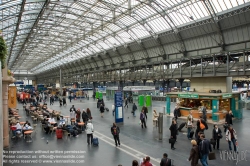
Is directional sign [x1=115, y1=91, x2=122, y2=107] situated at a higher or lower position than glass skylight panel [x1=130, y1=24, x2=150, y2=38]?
lower

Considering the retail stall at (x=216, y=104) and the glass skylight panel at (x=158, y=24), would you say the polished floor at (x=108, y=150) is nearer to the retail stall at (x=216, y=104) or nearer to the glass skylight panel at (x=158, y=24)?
the retail stall at (x=216, y=104)

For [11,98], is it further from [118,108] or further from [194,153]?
[194,153]

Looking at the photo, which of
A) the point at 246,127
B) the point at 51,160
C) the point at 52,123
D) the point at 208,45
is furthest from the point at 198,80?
the point at 51,160

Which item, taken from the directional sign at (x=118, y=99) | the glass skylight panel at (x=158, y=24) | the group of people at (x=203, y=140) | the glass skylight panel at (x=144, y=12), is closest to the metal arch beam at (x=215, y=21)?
the glass skylight panel at (x=158, y=24)

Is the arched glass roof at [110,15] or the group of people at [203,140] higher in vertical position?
the arched glass roof at [110,15]

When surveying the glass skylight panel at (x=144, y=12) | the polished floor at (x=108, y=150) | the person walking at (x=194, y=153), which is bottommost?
the polished floor at (x=108, y=150)

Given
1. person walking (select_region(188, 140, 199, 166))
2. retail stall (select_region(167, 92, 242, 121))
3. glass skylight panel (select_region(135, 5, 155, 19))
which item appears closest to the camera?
person walking (select_region(188, 140, 199, 166))

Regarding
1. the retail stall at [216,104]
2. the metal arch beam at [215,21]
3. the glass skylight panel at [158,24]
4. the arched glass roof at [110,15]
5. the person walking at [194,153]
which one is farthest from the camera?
the glass skylight panel at [158,24]

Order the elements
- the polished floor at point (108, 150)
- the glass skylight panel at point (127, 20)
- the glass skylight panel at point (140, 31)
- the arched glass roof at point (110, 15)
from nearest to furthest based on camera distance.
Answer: the polished floor at point (108, 150) → the arched glass roof at point (110, 15) → the glass skylight panel at point (127, 20) → the glass skylight panel at point (140, 31)

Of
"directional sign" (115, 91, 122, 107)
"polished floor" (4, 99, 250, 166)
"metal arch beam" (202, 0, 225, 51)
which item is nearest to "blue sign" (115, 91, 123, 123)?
"directional sign" (115, 91, 122, 107)

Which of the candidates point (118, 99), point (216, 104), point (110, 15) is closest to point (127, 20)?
point (110, 15)

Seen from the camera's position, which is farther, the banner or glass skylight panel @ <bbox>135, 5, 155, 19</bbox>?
glass skylight panel @ <bbox>135, 5, 155, 19</bbox>

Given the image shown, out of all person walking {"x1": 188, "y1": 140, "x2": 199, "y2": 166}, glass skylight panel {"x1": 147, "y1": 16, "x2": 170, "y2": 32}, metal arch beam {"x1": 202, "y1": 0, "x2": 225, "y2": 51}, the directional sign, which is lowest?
person walking {"x1": 188, "y1": 140, "x2": 199, "y2": 166}

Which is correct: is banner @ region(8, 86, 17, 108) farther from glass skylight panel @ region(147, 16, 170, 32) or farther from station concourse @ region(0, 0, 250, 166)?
glass skylight panel @ region(147, 16, 170, 32)
